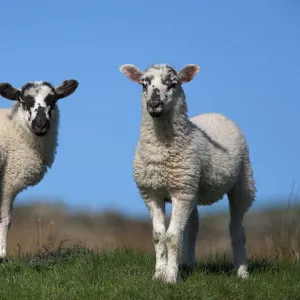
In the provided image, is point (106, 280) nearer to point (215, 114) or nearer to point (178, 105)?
point (178, 105)

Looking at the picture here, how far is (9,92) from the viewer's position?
11203mm

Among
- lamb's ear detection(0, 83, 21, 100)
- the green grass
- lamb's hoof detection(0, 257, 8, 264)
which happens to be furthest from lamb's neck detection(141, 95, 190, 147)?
lamb's ear detection(0, 83, 21, 100)

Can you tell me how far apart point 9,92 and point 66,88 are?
0.94m

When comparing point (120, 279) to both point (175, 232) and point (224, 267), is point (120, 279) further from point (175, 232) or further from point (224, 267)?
point (224, 267)

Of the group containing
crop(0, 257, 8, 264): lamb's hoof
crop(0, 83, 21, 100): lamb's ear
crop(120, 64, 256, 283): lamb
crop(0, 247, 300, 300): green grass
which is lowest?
crop(0, 247, 300, 300): green grass

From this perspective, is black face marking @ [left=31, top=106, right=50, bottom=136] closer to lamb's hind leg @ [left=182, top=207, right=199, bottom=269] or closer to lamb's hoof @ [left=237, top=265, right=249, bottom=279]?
lamb's hind leg @ [left=182, top=207, right=199, bottom=269]

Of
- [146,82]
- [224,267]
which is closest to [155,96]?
[146,82]

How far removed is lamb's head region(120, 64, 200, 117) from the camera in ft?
27.8

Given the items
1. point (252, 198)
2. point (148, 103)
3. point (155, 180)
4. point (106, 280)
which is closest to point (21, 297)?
point (106, 280)

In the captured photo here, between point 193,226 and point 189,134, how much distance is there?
1709 millimetres

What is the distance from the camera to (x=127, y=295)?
25.9ft

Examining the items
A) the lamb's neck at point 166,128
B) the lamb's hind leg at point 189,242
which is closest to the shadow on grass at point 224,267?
the lamb's hind leg at point 189,242

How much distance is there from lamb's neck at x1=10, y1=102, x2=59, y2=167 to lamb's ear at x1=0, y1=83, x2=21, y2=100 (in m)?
0.17

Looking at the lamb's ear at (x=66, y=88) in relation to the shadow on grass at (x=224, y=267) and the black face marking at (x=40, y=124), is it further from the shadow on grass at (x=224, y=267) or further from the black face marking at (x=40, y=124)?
the shadow on grass at (x=224, y=267)
